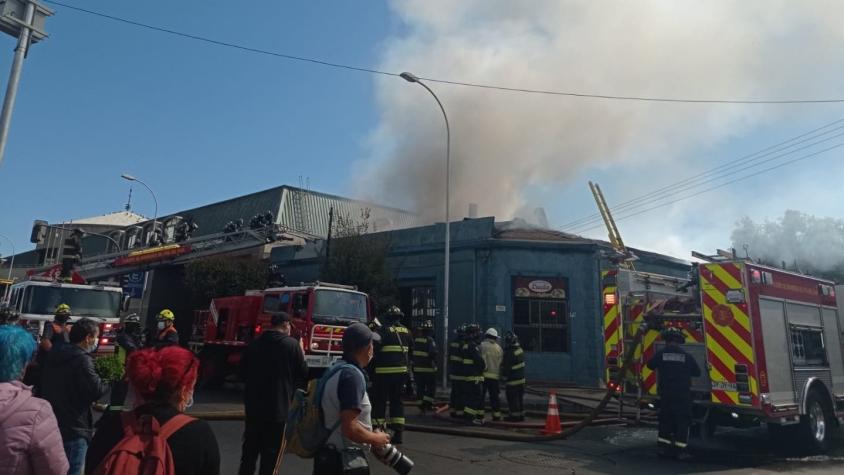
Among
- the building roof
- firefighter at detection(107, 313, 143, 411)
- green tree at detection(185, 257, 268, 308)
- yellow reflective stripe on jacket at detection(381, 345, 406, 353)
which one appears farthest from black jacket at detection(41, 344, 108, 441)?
the building roof

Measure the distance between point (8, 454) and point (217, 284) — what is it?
68.0 ft

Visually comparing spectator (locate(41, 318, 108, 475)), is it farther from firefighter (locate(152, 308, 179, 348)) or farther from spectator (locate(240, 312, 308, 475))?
firefighter (locate(152, 308, 179, 348))

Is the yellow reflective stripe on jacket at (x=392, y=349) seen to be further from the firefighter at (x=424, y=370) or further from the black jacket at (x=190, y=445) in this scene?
the black jacket at (x=190, y=445)

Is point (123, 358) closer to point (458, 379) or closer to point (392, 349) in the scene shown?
point (392, 349)

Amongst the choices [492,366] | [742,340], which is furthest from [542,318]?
[742,340]

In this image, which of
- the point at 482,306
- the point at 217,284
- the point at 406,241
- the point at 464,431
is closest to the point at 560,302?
the point at 482,306

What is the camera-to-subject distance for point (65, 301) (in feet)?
44.9

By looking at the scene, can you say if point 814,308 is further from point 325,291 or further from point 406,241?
point 406,241

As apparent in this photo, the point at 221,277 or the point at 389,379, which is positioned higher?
the point at 221,277

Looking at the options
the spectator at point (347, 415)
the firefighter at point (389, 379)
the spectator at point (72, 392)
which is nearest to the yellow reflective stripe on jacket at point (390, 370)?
the firefighter at point (389, 379)

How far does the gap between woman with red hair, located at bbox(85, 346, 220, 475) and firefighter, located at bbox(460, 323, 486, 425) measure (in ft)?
25.8

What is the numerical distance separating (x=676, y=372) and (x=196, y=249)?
67.7ft

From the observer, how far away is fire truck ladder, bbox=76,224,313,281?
21.9 meters

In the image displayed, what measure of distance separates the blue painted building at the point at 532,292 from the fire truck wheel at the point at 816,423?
8.46 metres
